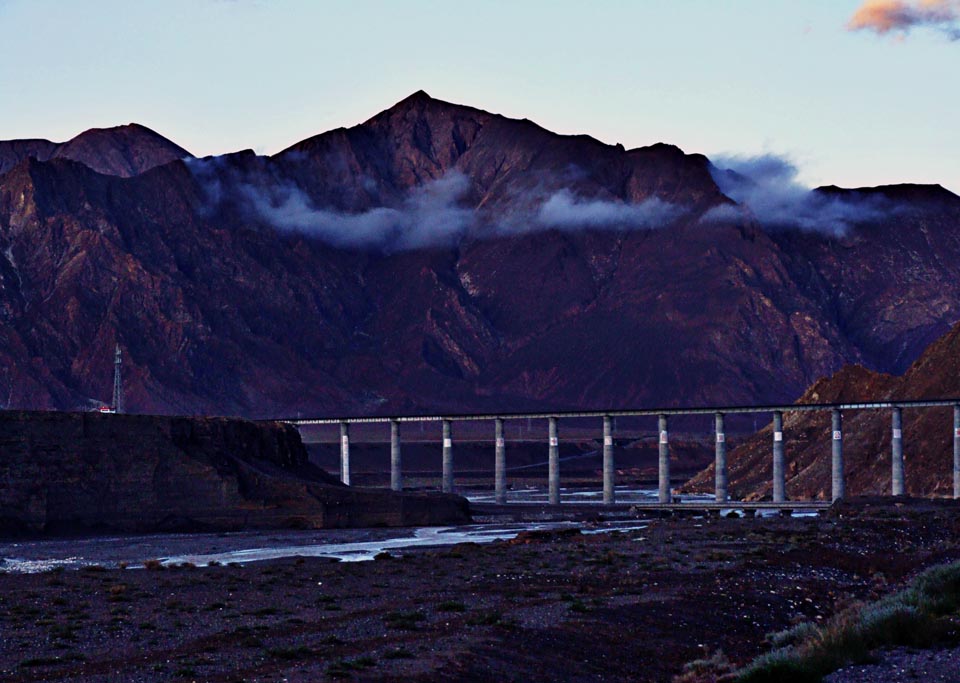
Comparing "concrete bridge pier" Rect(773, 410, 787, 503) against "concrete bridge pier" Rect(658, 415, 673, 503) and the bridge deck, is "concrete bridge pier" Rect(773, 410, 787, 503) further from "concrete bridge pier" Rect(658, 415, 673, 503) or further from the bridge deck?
"concrete bridge pier" Rect(658, 415, 673, 503)

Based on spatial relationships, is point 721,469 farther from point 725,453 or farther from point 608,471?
point 608,471

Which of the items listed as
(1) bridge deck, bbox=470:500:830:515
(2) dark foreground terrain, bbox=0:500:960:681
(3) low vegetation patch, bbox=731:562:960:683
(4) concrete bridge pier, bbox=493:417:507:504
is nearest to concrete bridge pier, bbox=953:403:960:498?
(1) bridge deck, bbox=470:500:830:515

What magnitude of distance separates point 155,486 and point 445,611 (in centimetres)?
6887

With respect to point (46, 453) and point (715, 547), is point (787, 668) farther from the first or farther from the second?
point (46, 453)

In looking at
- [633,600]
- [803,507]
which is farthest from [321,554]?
[803,507]

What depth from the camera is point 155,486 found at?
371 feet

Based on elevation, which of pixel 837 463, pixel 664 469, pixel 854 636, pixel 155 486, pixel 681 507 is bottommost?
pixel 681 507

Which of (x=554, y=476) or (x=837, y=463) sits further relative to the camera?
(x=554, y=476)

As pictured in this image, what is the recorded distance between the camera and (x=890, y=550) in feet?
242

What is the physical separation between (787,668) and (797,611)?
14.4 meters

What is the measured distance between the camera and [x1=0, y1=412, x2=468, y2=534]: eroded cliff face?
106062 millimetres

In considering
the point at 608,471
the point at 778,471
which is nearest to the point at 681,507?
the point at 778,471

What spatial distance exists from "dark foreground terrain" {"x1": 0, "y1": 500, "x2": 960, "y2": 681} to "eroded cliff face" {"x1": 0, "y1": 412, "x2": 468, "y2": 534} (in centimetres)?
3725

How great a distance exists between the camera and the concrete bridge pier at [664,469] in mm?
168875
